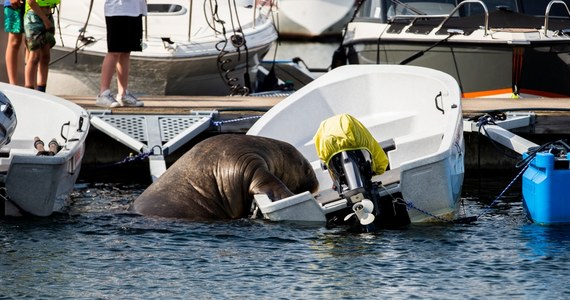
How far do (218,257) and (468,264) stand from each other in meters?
1.69

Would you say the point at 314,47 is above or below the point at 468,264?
below

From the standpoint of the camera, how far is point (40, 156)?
10266 millimetres

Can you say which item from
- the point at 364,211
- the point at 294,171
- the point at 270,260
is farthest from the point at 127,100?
the point at 270,260

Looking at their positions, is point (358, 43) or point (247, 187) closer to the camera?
point (247, 187)

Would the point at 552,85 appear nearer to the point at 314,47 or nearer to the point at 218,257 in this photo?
the point at 218,257

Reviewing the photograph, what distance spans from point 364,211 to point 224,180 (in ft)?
4.58

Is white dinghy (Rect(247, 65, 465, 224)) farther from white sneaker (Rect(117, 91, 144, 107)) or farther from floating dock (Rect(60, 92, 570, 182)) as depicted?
white sneaker (Rect(117, 91, 144, 107))

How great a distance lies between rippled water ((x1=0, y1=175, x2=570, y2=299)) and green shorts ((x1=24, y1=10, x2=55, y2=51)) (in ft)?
10.5

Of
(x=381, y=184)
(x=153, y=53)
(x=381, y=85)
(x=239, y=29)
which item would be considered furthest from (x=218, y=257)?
(x=239, y=29)

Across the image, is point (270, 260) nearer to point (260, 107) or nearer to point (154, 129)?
point (154, 129)

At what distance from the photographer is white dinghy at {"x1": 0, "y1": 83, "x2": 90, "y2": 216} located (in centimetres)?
1023

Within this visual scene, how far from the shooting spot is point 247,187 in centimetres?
1043

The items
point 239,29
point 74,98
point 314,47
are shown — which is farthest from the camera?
point 314,47

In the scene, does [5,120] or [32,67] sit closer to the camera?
[5,120]
